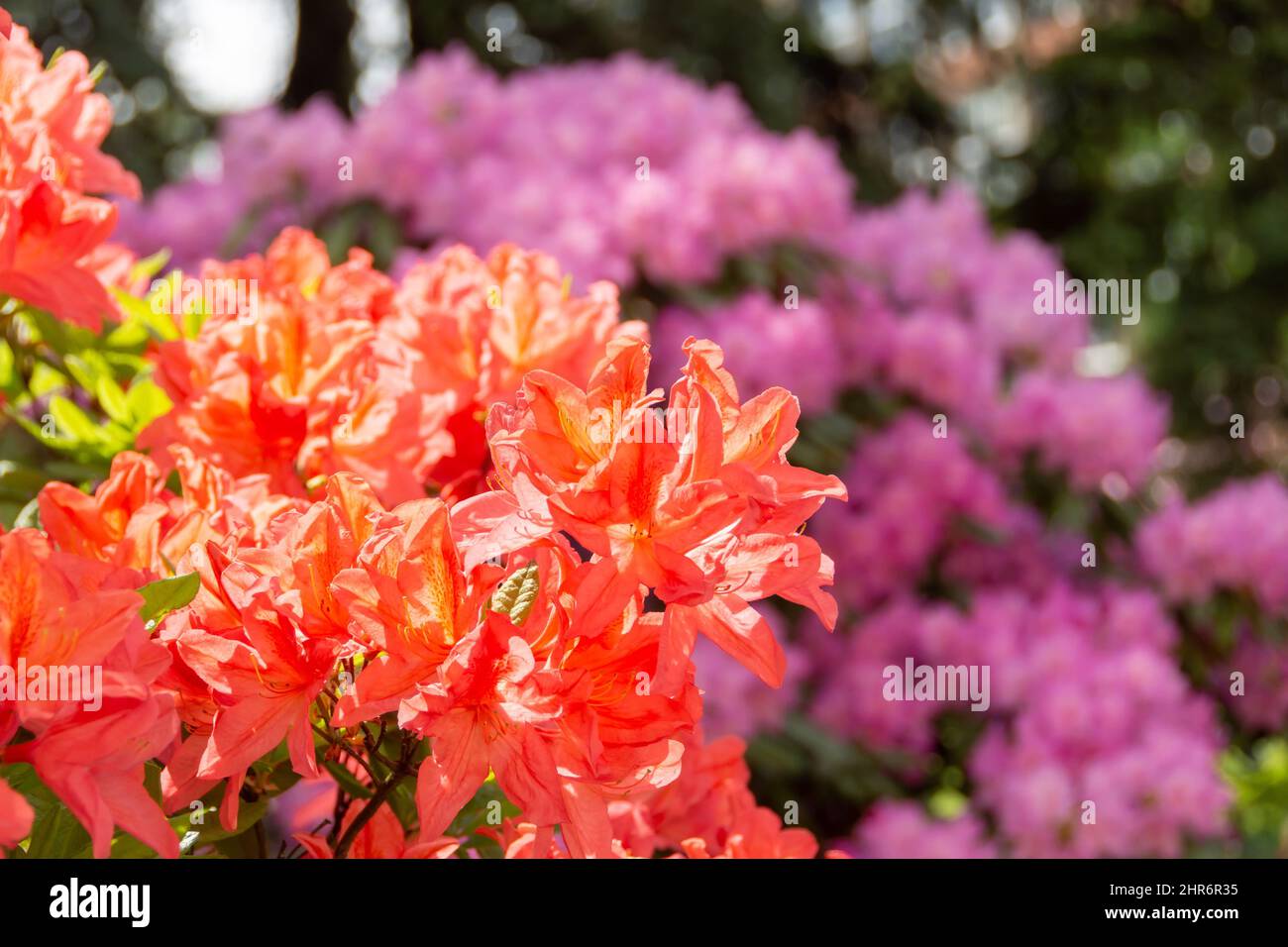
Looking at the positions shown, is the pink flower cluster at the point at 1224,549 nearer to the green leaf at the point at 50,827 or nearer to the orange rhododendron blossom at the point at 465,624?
the orange rhododendron blossom at the point at 465,624

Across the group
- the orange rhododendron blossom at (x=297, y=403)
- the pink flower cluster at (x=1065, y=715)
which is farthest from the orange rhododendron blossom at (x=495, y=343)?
the pink flower cluster at (x=1065, y=715)

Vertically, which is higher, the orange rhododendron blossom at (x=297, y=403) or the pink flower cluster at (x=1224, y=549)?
the orange rhododendron blossom at (x=297, y=403)

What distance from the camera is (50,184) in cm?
79

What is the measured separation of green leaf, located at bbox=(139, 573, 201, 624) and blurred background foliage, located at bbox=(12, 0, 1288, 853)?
3168mm

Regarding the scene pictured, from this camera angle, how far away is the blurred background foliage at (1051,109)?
396 centimetres

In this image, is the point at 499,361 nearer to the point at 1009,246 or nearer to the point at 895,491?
the point at 895,491

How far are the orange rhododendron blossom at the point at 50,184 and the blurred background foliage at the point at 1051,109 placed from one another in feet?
9.10

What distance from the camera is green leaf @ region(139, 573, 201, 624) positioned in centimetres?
63

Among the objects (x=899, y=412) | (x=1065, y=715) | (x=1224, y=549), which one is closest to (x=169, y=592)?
(x=1065, y=715)

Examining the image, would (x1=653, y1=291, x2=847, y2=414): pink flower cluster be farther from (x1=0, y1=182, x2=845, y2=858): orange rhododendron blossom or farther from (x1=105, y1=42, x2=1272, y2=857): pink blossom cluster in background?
(x1=0, y1=182, x2=845, y2=858): orange rhododendron blossom

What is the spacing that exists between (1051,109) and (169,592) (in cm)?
459

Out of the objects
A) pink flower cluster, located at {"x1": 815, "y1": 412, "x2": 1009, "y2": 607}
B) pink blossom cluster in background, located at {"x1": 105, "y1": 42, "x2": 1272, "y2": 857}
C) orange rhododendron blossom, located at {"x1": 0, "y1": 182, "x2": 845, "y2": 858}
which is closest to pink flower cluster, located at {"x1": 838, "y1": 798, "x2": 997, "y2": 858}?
pink blossom cluster in background, located at {"x1": 105, "y1": 42, "x2": 1272, "y2": 857}
